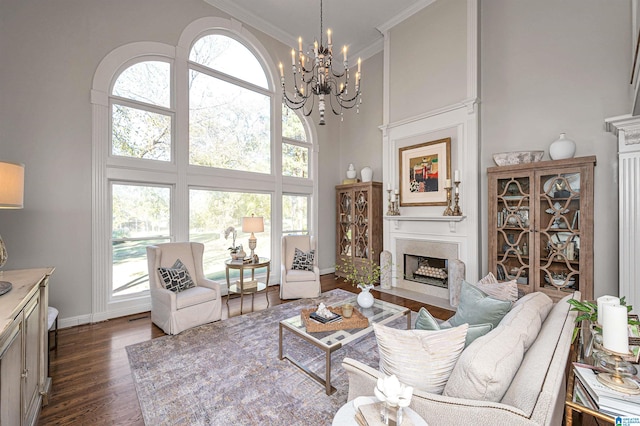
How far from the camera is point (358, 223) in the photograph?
581 centimetres

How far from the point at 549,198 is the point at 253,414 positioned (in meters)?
3.98

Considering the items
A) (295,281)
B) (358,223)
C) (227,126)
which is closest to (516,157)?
(358,223)

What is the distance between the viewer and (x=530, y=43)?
3.78 meters

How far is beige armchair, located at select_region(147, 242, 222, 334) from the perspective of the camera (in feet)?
10.2

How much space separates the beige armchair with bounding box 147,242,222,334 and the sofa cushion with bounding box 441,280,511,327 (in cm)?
272

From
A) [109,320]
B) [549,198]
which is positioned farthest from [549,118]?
[109,320]

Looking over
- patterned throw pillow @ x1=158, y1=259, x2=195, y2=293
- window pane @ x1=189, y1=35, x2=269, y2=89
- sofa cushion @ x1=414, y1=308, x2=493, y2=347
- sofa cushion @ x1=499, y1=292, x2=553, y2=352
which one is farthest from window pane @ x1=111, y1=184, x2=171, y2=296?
sofa cushion @ x1=499, y1=292, x2=553, y2=352

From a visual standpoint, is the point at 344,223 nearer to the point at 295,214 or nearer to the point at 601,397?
the point at 295,214

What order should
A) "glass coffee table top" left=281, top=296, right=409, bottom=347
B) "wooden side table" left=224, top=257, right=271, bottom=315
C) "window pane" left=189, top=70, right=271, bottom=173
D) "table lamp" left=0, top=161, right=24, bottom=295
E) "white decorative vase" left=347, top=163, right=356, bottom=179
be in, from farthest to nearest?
"white decorative vase" left=347, top=163, right=356, bottom=179
"window pane" left=189, top=70, right=271, bottom=173
"wooden side table" left=224, top=257, right=271, bottom=315
"glass coffee table top" left=281, top=296, right=409, bottom=347
"table lamp" left=0, top=161, right=24, bottom=295

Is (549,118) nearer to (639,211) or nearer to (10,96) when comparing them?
(639,211)

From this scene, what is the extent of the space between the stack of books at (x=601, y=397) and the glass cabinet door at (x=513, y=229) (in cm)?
277

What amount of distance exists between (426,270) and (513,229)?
1.53 metres

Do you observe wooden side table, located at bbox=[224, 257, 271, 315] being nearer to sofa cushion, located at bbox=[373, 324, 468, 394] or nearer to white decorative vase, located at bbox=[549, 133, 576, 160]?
sofa cushion, located at bbox=[373, 324, 468, 394]

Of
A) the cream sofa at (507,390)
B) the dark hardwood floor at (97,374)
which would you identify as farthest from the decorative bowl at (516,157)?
the cream sofa at (507,390)
